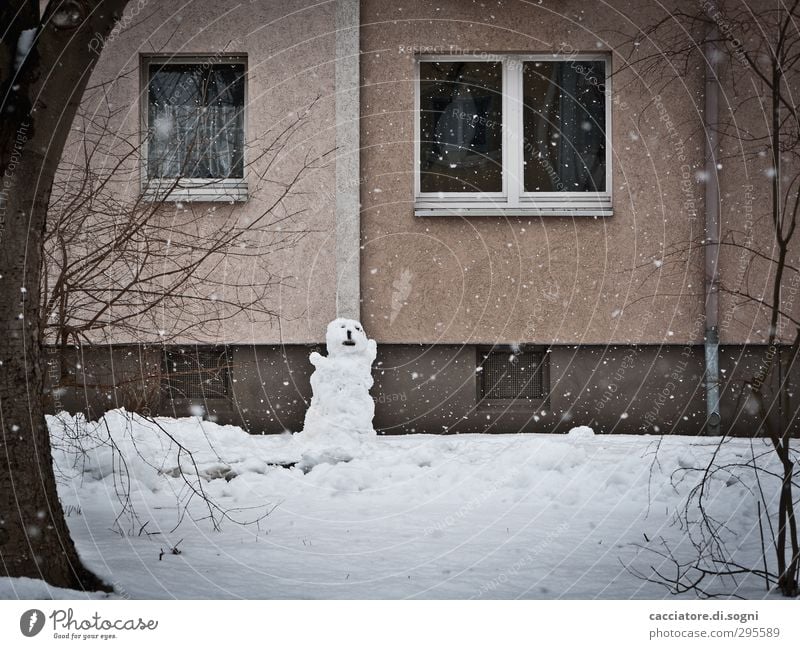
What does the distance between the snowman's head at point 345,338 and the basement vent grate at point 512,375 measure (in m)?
0.92

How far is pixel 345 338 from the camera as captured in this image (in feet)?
16.8

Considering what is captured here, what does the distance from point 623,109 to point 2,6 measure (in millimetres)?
4285

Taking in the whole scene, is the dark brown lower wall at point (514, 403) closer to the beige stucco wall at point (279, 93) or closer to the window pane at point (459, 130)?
the beige stucco wall at point (279, 93)

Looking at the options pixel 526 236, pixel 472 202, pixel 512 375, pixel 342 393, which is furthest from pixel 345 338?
pixel 526 236

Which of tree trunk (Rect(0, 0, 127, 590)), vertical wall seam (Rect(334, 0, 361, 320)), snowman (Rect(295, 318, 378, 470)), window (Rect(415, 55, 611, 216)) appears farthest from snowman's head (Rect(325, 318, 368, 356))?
tree trunk (Rect(0, 0, 127, 590))

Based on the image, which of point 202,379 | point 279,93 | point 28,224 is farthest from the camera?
point 279,93

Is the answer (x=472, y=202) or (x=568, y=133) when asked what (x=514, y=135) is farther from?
(x=472, y=202)

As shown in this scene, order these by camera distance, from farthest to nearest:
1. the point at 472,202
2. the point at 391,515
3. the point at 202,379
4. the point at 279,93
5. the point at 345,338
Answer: the point at 472,202 < the point at 279,93 < the point at 345,338 < the point at 202,379 < the point at 391,515

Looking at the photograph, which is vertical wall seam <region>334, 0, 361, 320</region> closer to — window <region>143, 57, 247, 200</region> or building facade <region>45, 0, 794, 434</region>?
building facade <region>45, 0, 794, 434</region>

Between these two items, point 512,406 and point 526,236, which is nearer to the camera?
point 512,406

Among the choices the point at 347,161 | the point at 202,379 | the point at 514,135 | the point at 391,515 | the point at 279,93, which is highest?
the point at 279,93

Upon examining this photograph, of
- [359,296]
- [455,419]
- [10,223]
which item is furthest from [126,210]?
[455,419]

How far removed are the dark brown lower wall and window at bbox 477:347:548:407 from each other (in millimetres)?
39

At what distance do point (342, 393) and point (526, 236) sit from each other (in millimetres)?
1778
